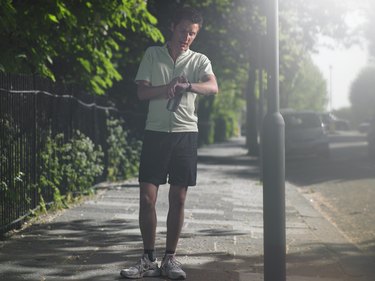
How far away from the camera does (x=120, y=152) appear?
1441 cm

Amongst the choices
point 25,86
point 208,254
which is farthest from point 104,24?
point 208,254

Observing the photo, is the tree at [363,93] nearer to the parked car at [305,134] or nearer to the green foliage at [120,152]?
the parked car at [305,134]

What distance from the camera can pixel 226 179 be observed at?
52.9ft

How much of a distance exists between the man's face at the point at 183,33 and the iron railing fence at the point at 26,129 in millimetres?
2411

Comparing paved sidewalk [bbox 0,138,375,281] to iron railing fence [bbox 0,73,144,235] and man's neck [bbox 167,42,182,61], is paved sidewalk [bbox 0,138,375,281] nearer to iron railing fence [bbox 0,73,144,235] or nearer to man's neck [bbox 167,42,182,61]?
iron railing fence [bbox 0,73,144,235]

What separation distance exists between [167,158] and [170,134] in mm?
168

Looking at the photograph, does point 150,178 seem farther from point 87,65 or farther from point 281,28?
point 281,28

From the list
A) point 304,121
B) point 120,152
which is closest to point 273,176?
point 120,152

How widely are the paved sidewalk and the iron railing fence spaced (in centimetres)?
32

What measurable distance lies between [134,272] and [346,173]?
13673 millimetres

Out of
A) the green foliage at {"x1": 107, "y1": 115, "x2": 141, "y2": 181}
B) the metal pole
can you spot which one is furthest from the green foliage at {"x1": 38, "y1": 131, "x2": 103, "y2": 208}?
the metal pole

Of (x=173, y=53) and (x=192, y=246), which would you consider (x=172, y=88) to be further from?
(x=192, y=246)

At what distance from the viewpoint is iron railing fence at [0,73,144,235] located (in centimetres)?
700

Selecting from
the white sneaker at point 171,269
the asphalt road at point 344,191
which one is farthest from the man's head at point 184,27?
the asphalt road at point 344,191
